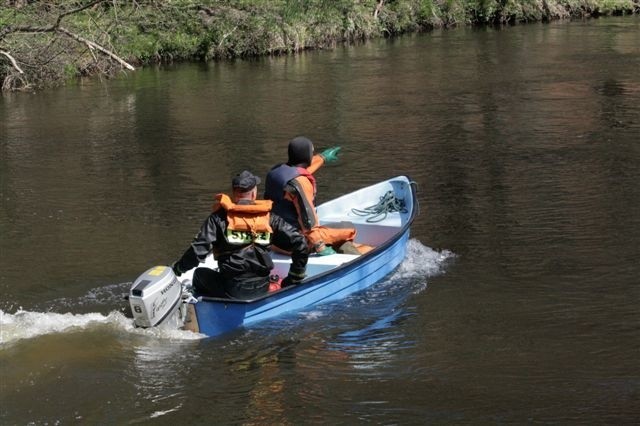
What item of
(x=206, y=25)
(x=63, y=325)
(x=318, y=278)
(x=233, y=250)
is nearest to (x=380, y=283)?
(x=318, y=278)

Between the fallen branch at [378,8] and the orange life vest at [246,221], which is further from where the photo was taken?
the fallen branch at [378,8]

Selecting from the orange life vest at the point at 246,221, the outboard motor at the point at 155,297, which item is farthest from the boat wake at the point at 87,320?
the orange life vest at the point at 246,221

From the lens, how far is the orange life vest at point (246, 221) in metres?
7.35

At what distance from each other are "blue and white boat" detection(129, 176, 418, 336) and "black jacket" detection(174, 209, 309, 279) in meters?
0.20

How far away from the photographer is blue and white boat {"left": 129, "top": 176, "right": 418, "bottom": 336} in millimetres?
7230

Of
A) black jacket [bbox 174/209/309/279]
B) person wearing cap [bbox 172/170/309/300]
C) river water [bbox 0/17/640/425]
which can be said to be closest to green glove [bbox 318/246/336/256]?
river water [bbox 0/17/640/425]

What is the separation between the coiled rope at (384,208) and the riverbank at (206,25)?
10397 millimetres

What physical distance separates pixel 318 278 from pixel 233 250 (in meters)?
0.97

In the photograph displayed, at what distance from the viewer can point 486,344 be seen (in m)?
7.69

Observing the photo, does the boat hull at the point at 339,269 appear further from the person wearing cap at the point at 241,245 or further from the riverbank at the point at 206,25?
the riverbank at the point at 206,25

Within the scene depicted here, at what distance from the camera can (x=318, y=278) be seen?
820 centimetres

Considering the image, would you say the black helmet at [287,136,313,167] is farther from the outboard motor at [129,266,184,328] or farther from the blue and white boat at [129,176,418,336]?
the outboard motor at [129,266,184,328]

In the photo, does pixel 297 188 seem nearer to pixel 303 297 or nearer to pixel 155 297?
pixel 303 297

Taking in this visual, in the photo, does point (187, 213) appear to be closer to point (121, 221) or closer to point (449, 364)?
point (121, 221)
